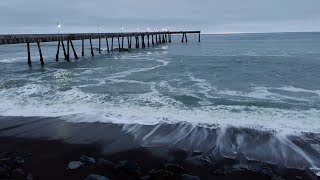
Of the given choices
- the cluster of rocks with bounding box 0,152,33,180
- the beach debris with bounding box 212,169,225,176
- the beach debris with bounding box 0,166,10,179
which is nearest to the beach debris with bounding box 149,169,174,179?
the beach debris with bounding box 212,169,225,176

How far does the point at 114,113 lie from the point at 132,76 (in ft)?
40.9

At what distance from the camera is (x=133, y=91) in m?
20.1

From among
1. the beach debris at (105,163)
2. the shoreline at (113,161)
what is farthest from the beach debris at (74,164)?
the beach debris at (105,163)

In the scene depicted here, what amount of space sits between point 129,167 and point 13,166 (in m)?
3.43

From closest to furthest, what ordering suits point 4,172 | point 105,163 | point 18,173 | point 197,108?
point 4,172
point 18,173
point 105,163
point 197,108

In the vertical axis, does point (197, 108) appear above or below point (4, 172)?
above

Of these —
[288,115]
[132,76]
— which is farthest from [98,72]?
[288,115]

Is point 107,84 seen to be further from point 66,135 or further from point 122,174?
point 122,174

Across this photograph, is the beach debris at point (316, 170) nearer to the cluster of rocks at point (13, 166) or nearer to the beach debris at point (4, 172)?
the cluster of rocks at point (13, 166)

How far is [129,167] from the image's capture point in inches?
344

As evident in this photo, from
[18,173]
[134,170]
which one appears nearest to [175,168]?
[134,170]

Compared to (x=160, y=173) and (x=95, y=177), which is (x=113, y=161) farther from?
(x=160, y=173)

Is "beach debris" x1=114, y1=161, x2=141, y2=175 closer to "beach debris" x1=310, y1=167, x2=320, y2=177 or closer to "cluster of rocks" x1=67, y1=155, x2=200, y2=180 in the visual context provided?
"cluster of rocks" x1=67, y1=155, x2=200, y2=180

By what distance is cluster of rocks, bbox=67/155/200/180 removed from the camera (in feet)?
27.1
